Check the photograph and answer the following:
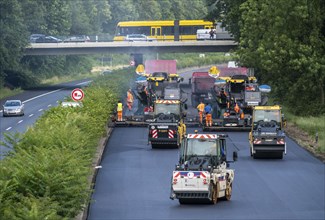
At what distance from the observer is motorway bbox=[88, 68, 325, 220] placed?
116 feet

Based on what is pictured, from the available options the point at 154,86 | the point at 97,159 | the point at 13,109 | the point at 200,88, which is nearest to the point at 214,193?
the point at 97,159

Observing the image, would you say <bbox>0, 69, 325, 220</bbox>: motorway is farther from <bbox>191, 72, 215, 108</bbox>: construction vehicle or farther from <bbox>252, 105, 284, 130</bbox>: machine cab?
<bbox>191, 72, 215, 108</bbox>: construction vehicle

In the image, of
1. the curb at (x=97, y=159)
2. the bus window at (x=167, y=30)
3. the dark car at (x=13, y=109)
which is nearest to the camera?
the curb at (x=97, y=159)

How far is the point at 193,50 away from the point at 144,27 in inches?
837

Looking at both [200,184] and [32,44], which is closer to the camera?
[200,184]

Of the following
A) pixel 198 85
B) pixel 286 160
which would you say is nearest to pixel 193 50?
pixel 198 85

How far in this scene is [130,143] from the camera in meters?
58.9

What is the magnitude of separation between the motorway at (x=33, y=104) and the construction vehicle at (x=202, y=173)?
21.5m

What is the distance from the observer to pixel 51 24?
5689 inches

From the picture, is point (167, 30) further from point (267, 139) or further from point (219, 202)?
point (219, 202)

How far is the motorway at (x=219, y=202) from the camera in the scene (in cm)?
3547

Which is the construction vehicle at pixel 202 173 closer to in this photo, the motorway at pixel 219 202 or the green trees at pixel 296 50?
the motorway at pixel 219 202

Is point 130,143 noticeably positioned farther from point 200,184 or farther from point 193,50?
point 193,50

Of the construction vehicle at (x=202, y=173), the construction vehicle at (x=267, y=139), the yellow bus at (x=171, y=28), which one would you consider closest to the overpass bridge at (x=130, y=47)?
the yellow bus at (x=171, y=28)
